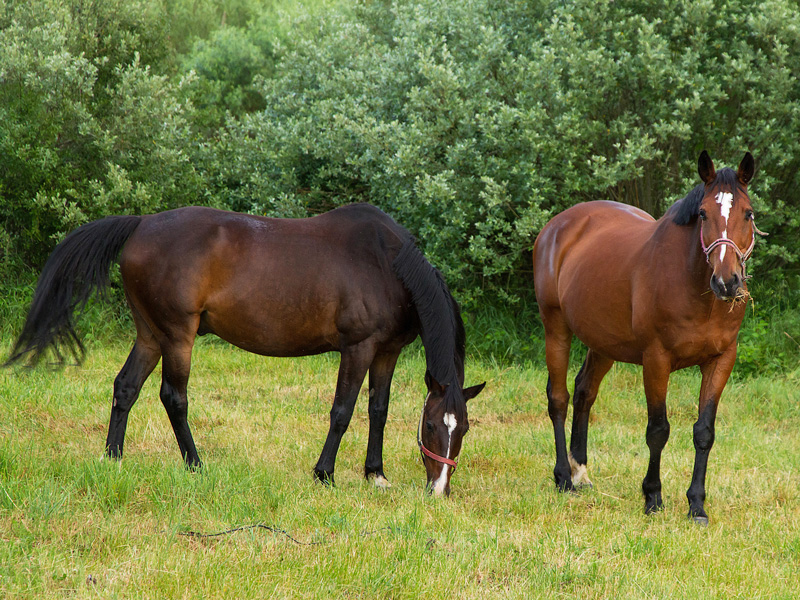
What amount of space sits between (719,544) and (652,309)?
53.6 inches

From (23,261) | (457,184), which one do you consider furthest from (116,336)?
(457,184)

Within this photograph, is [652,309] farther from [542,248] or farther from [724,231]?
[542,248]

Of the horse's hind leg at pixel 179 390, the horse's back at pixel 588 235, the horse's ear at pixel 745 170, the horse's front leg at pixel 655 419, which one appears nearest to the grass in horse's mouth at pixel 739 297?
the horse's front leg at pixel 655 419

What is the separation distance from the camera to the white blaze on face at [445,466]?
459cm

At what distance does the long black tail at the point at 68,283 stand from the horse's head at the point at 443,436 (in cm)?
235

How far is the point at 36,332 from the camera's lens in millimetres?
5082

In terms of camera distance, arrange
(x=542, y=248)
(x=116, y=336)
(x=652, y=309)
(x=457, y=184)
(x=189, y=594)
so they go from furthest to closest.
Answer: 1. (x=116, y=336)
2. (x=457, y=184)
3. (x=542, y=248)
4. (x=652, y=309)
5. (x=189, y=594)

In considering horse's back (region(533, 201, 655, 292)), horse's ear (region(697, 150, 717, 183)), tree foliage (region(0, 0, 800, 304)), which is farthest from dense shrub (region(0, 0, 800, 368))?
horse's ear (region(697, 150, 717, 183))

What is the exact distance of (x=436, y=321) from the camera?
490 centimetres

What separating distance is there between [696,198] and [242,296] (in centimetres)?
290

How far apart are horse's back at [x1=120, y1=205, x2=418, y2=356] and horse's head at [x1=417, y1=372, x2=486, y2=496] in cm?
67

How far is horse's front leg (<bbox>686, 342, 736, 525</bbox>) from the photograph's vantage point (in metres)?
4.56

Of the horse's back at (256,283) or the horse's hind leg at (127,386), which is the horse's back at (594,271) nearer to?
the horse's back at (256,283)

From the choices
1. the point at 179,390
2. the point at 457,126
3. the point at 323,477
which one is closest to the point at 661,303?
the point at 323,477
